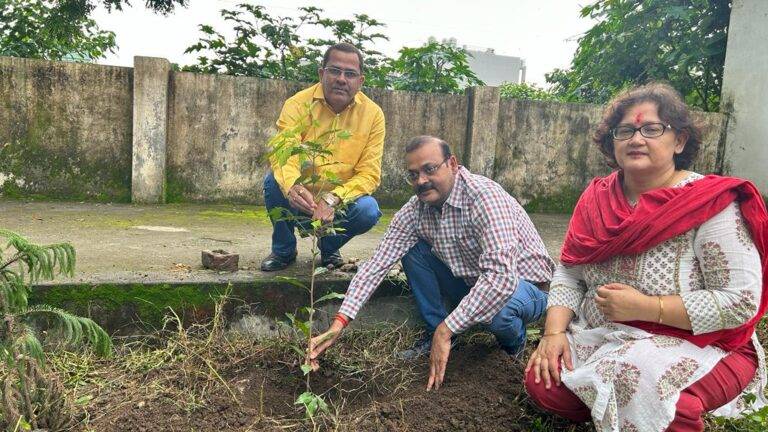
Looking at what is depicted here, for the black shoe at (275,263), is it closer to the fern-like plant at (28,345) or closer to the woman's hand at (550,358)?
the fern-like plant at (28,345)

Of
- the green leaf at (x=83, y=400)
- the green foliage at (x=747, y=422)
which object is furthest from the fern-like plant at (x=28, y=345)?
the green foliage at (x=747, y=422)

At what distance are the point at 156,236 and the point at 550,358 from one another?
2810 millimetres

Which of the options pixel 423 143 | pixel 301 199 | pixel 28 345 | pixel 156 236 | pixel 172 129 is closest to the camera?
pixel 28 345

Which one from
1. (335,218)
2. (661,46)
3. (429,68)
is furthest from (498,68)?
(335,218)

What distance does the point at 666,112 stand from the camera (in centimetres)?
225

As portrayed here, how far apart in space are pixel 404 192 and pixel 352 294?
3570 millimetres

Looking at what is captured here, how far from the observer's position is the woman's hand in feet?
7.77

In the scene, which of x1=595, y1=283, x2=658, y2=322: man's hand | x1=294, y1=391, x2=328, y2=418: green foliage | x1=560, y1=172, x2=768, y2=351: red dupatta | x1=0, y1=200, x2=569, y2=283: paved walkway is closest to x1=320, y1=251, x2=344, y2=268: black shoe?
x1=0, y1=200, x2=569, y2=283: paved walkway

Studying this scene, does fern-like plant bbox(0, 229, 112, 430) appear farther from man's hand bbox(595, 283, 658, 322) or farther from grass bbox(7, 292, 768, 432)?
man's hand bbox(595, 283, 658, 322)

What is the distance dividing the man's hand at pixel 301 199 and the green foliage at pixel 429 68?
397cm

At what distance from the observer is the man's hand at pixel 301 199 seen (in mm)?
3002

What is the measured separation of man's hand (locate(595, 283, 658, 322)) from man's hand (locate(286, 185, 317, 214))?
4.46 ft

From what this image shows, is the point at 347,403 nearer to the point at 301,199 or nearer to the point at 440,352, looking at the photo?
the point at 440,352

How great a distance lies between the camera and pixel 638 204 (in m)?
2.24
